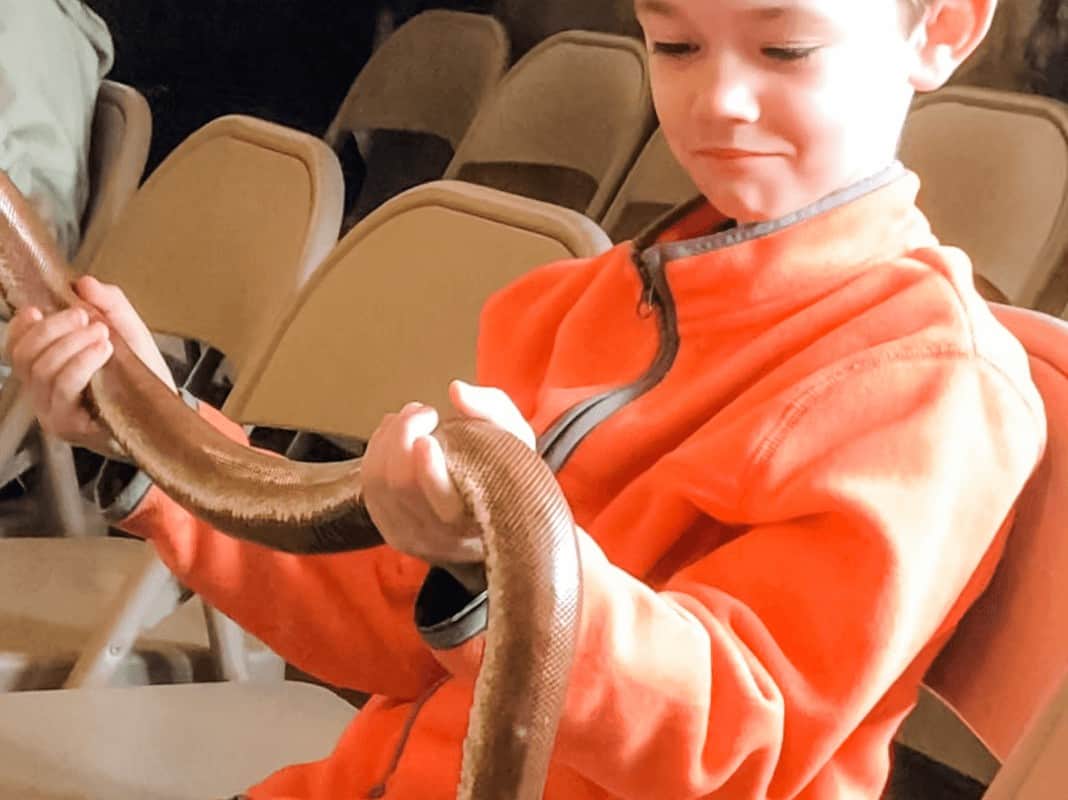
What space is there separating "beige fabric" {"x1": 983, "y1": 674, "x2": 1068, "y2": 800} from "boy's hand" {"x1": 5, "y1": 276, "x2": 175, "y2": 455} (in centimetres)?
54

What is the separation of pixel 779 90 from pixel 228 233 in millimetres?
983

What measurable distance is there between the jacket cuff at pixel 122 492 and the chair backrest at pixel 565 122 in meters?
1.22

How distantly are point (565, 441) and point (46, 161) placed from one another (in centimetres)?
146

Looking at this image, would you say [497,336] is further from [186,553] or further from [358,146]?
[358,146]

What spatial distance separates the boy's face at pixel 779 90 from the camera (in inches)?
25.6

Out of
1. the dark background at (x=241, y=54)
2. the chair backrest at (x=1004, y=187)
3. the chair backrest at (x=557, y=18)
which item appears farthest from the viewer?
the dark background at (x=241, y=54)

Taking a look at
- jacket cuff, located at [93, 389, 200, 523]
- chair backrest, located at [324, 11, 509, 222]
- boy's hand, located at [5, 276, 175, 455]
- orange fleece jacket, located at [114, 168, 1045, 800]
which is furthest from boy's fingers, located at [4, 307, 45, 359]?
chair backrest, located at [324, 11, 509, 222]

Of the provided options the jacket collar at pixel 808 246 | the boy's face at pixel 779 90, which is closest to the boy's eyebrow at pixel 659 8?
the boy's face at pixel 779 90

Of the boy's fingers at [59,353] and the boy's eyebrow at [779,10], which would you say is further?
the boy's fingers at [59,353]

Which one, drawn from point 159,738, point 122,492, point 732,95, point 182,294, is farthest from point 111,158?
point 732,95

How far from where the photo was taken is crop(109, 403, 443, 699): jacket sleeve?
2.84 ft

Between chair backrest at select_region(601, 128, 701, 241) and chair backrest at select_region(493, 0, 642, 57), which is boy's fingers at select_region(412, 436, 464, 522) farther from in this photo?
chair backrest at select_region(493, 0, 642, 57)

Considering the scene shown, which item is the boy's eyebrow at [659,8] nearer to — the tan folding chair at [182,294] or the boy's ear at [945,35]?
the boy's ear at [945,35]

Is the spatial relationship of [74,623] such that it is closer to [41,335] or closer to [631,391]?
[41,335]
